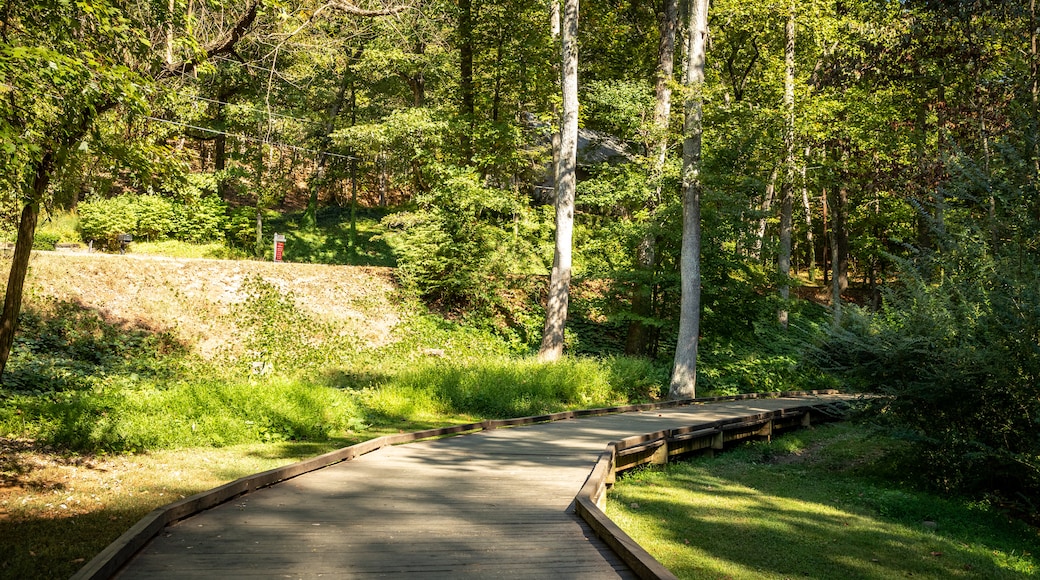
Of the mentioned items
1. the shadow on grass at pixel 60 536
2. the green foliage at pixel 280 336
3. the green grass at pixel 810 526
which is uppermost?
the green foliage at pixel 280 336

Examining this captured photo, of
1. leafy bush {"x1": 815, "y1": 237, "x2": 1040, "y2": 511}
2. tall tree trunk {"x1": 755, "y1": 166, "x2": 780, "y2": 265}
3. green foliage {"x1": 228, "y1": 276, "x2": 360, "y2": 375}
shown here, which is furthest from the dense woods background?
green foliage {"x1": 228, "y1": 276, "x2": 360, "y2": 375}

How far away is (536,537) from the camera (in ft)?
17.3

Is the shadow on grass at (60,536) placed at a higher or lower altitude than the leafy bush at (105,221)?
lower

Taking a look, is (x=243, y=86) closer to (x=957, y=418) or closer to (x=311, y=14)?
(x=311, y=14)

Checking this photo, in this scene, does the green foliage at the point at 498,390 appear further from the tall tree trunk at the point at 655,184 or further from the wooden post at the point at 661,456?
the wooden post at the point at 661,456

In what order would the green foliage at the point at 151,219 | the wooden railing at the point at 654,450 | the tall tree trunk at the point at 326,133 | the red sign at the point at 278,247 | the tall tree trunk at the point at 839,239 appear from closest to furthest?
the wooden railing at the point at 654,450 < the green foliage at the point at 151,219 < the red sign at the point at 278,247 < the tall tree trunk at the point at 839,239 < the tall tree trunk at the point at 326,133

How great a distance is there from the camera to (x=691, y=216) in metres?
17.2

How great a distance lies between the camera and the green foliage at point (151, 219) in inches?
973

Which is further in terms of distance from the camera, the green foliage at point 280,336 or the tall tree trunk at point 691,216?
the green foliage at point 280,336

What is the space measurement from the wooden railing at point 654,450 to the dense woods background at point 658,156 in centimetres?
207

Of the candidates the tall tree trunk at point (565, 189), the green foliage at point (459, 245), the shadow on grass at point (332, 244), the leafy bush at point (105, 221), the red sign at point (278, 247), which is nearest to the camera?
the tall tree trunk at point (565, 189)

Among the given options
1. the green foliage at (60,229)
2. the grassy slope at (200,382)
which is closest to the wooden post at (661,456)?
the grassy slope at (200,382)

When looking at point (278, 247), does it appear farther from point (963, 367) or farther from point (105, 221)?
point (963, 367)

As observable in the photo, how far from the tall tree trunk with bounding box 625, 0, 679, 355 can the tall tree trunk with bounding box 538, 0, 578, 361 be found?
234 cm
